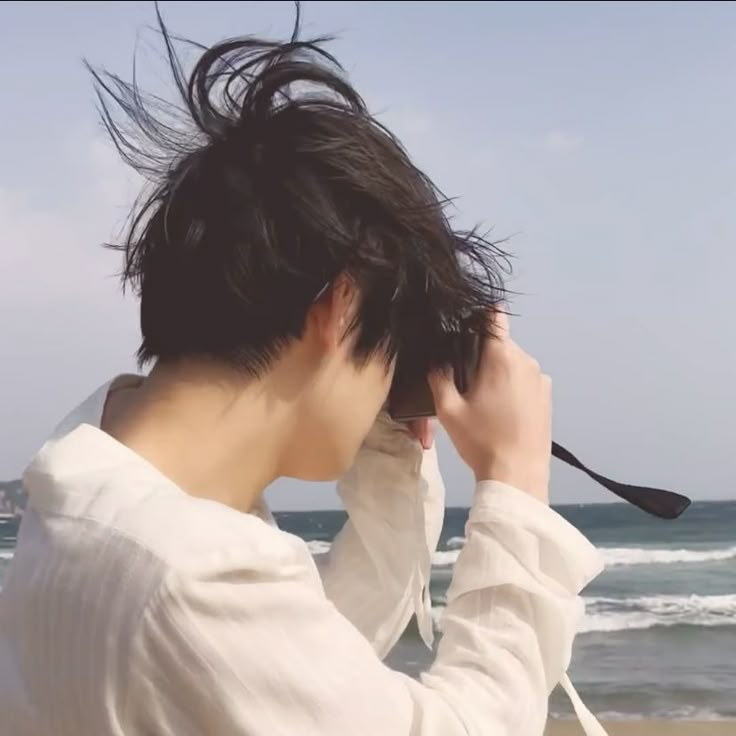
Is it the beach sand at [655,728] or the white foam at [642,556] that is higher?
the beach sand at [655,728]

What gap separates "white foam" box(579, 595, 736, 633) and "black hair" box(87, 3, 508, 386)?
1.62m

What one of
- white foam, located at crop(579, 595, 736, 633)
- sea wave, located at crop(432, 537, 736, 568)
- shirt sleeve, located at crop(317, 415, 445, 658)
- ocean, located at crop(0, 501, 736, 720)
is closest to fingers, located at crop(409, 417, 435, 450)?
shirt sleeve, located at crop(317, 415, 445, 658)

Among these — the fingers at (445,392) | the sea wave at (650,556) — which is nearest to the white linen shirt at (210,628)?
the fingers at (445,392)

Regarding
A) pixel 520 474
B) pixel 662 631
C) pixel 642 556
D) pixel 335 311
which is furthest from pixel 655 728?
pixel 335 311

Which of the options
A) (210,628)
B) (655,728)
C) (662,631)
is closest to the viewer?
(210,628)

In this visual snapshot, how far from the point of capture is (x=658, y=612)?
8.00 feet

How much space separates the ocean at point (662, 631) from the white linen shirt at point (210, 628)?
1037 mm

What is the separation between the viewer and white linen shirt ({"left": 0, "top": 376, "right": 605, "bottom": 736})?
20.8 inches

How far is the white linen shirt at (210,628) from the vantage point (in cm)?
53

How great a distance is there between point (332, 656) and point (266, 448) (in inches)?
6.4

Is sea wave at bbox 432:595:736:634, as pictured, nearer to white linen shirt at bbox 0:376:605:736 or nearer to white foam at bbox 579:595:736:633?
white foam at bbox 579:595:736:633

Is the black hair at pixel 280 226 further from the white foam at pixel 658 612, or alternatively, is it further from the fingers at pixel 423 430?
the white foam at pixel 658 612

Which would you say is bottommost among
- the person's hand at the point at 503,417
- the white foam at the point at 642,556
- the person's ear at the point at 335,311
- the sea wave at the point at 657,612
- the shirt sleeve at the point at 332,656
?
the white foam at the point at 642,556

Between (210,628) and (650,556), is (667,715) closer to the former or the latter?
(650,556)
